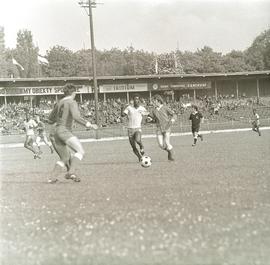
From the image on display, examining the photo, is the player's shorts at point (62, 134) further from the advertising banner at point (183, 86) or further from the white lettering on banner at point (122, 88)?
the advertising banner at point (183, 86)

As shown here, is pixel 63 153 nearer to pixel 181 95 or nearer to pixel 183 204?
pixel 183 204

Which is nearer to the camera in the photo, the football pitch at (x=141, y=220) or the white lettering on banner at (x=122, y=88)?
the football pitch at (x=141, y=220)

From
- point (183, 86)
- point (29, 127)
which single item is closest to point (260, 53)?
point (183, 86)

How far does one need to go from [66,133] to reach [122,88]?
4570 centimetres

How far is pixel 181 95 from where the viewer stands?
6050 centimetres

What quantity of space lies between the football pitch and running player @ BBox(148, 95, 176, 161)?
442cm

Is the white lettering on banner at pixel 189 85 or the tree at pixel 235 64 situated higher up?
the tree at pixel 235 64

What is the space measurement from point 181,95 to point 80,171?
46.6 m

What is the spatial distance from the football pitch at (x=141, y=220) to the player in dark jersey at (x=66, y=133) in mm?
308

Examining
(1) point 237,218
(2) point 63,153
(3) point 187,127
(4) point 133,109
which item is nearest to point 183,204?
(1) point 237,218

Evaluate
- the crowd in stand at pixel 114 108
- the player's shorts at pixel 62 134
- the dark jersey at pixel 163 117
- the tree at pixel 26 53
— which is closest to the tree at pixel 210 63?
the tree at pixel 26 53

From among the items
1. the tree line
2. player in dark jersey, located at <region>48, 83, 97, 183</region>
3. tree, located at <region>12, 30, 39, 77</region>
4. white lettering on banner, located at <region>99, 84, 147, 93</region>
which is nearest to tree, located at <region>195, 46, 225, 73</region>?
the tree line

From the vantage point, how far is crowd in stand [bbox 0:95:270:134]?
46250mm

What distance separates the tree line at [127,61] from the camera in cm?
8906
